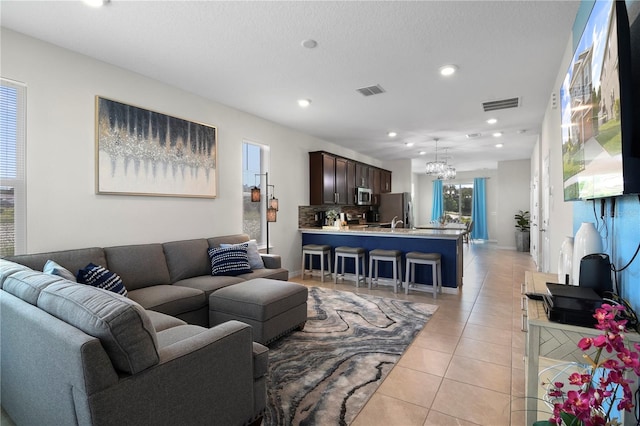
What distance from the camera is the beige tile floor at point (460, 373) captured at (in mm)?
1902

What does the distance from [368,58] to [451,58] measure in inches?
32.9

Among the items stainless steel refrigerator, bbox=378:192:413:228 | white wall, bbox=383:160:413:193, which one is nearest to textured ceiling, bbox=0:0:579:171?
stainless steel refrigerator, bbox=378:192:413:228

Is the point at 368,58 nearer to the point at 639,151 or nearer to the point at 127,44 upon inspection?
the point at 127,44

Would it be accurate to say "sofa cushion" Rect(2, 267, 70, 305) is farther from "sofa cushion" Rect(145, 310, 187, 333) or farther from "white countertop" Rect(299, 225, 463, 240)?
"white countertop" Rect(299, 225, 463, 240)

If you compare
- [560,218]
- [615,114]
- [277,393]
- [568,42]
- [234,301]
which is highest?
[568,42]

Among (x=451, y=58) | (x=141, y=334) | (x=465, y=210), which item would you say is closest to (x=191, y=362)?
(x=141, y=334)

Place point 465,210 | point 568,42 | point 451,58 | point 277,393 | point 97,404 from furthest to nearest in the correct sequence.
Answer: point 465,210
point 451,58
point 568,42
point 277,393
point 97,404

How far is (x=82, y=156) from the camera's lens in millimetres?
3031

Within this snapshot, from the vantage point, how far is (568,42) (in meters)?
2.81

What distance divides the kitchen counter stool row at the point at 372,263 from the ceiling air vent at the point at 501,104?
2288 millimetres

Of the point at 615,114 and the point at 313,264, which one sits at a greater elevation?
the point at 615,114

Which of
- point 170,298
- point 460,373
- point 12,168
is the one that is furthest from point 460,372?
point 12,168

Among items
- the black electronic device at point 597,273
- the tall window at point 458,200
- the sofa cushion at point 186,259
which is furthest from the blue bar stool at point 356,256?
the tall window at point 458,200

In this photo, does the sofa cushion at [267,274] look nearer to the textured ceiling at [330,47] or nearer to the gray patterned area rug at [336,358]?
the gray patterned area rug at [336,358]
